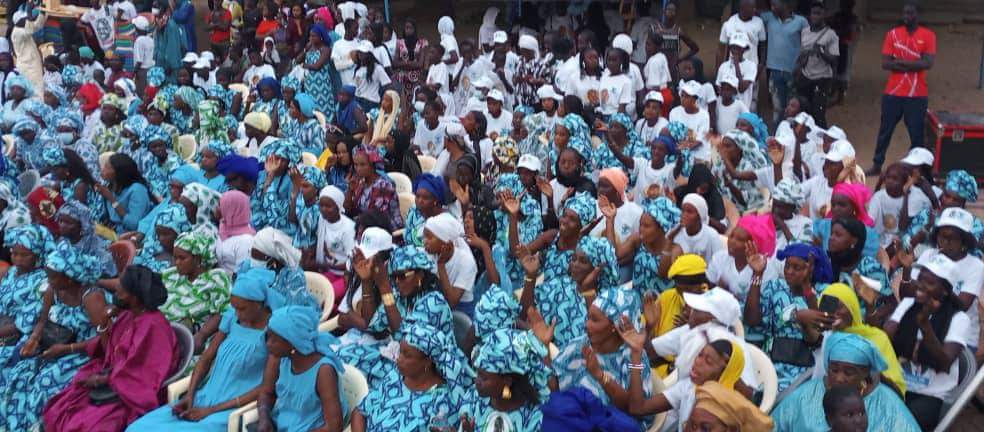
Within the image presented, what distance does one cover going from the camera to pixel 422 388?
421 cm

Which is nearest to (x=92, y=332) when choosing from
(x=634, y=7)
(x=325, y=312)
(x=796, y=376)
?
(x=325, y=312)

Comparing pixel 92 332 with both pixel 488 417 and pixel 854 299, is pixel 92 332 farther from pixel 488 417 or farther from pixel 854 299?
pixel 854 299

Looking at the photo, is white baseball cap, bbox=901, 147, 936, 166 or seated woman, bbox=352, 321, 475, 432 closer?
seated woman, bbox=352, 321, 475, 432

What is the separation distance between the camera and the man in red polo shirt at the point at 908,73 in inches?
377

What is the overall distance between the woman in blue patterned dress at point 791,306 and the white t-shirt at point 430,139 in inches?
167

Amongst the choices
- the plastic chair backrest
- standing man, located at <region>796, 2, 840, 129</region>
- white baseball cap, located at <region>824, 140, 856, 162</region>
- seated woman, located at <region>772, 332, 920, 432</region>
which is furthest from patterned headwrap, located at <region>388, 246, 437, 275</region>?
standing man, located at <region>796, 2, 840, 129</region>

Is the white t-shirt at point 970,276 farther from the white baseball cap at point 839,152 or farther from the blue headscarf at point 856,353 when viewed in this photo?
the white baseball cap at point 839,152

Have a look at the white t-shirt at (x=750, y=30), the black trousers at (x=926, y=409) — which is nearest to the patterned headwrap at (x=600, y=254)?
the black trousers at (x=926, y=409)

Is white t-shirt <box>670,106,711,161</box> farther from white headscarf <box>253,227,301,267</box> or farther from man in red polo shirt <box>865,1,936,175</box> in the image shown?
white headscarf <box>253,227,301,267</box>

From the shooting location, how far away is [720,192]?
7309mm

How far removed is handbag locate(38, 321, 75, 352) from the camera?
5.30 m

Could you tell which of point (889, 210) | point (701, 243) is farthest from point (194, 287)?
point (889, 210)

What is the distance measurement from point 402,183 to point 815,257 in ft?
11.0

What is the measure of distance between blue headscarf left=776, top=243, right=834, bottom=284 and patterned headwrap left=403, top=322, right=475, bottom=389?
1844 mm
